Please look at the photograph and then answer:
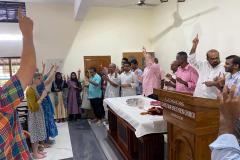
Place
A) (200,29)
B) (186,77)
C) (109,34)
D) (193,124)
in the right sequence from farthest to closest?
(109,34), (200,29), (186,77), (193,124)

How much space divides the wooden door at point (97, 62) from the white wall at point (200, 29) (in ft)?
4.96

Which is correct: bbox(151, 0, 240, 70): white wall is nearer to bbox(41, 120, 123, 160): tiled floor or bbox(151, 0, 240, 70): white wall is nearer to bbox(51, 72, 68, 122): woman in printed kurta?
bbox(41, 120, 123, 160): tiled floor

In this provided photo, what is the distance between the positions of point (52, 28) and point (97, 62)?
1492 millimetres

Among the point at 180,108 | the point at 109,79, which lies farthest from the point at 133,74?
the point at 180,108

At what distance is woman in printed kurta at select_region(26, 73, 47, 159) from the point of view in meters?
3.42

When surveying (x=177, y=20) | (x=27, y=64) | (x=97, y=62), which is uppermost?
(x=177, y=20)

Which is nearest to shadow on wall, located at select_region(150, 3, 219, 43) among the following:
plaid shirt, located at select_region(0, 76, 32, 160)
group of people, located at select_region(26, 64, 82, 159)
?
group of people, located at select_region(26, 64, 82, 159)

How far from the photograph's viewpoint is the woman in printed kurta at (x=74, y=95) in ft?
18.3

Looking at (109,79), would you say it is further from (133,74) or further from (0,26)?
(0,26)

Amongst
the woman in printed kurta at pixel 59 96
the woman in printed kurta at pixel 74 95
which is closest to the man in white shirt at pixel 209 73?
the woman in printed kurta at pixel 74 95

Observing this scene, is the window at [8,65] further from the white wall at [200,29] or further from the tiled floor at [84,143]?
the white wall at [200,29]

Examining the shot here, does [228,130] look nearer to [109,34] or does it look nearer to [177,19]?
[177,19]

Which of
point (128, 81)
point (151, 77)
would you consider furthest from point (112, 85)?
point (151, 77)

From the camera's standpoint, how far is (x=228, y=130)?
768 millimetres
